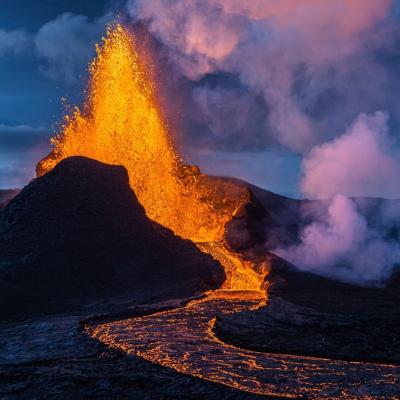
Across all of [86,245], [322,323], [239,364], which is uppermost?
[86,245]

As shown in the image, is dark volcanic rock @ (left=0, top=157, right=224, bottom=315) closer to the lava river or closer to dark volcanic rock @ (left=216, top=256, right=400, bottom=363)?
dark volcanic rock @ (left=216, top=256, right=400, bottom=363)

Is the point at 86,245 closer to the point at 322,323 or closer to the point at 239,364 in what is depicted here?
the point at 322,323

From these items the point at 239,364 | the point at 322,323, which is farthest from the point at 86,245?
the point at 239,364

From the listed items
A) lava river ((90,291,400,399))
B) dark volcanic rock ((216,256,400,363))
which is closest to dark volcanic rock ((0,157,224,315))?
dark volcanic rock ((216,256,400,363))

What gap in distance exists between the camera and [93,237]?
2409 centimetres

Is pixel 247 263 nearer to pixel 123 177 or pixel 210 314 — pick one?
pixel 123 177

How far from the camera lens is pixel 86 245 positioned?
A: 77.8ft

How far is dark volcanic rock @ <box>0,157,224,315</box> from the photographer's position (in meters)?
22.2

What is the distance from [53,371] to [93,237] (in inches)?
548

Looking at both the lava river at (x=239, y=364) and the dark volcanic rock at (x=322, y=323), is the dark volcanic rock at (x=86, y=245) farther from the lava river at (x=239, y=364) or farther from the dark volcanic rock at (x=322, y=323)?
the lava river at (x=239, y=364)

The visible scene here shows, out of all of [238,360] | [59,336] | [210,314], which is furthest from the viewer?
[210,314]

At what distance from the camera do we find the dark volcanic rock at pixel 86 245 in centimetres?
2216

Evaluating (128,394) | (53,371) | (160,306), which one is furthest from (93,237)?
(128,394)

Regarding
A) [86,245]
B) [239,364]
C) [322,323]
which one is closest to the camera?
[239,364]
